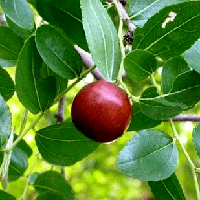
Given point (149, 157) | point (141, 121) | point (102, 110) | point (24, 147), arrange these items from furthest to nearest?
point (24, 147), point (141, 121), point (149, 157), point (102, 110)

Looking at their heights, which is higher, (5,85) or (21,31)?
(21,31)

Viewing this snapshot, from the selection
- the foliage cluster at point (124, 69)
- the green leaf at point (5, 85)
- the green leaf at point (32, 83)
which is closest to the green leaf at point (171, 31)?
the foliage cluster at point (124, 69)

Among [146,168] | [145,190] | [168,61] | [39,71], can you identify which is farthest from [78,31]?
[145,190]

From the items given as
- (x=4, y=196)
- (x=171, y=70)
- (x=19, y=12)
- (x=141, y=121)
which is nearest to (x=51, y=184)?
(x=4, y=196)

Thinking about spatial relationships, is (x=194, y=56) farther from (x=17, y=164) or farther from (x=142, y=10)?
(x=17, y=164)

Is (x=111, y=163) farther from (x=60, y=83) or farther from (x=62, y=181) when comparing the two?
(x=60, y=83)
